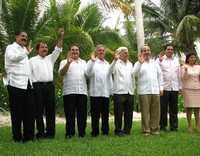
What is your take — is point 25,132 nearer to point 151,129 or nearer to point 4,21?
point 151,129

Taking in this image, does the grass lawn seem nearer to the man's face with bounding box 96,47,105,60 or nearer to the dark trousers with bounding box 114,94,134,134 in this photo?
the dark trousers with bounding box 114,94,134,134

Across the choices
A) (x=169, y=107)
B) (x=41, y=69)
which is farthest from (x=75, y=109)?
(x=169, y=107)

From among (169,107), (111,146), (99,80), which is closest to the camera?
(111,146)

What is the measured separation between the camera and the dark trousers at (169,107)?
11.1 meters

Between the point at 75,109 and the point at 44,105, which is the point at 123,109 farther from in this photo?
the point at 44,105

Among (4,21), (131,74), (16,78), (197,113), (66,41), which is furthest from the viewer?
(66,41)

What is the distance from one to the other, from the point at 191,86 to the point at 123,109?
1708 millimetres

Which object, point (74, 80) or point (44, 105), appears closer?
→ point (44, 105)

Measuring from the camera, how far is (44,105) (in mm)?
9703

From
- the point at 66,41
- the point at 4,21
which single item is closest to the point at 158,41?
the point at 66,41

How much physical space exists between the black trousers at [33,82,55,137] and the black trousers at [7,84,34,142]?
1.14 feet

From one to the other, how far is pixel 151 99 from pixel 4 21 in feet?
22.7

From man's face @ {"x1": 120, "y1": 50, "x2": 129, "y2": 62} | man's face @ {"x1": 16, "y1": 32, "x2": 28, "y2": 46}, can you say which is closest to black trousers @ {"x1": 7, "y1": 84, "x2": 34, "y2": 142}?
man's face @ {"x1": 16, "y1": 32, "x2": 28, "y2": 46}

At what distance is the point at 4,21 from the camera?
1563cm
